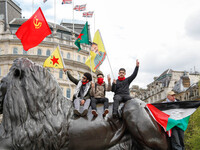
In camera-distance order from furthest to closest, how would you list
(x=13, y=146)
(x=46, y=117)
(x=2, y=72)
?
(x=2, y=72), (x=46, y=117), (x=13, y=146)

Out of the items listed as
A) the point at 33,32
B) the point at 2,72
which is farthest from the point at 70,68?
the point at 33,32

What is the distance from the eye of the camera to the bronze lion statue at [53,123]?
4875 millimetres

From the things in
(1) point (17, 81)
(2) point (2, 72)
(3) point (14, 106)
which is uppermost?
(1) point (17, 81)

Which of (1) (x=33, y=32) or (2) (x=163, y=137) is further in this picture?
(1) (x=33, y=32)

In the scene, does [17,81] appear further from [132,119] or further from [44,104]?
[132,119]

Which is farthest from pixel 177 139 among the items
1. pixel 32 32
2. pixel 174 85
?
pixel 174 85

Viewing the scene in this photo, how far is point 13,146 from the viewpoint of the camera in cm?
473

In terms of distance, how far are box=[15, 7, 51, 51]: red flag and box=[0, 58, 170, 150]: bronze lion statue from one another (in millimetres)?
2027

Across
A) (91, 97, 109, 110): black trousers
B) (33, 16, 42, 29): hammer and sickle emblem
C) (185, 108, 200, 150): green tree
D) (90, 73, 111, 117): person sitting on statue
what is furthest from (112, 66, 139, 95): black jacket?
(185, 108, 200, 150): green tree

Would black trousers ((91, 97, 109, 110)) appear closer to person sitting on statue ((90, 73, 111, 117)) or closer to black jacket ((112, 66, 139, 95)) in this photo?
person sitting on statue ((90, 73, 111, 117))

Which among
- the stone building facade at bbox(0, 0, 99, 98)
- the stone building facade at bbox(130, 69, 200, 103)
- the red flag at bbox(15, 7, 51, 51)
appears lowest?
the stone building facade at bbox(130, 69, 200, 103)

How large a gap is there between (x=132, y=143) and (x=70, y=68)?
53324 mm

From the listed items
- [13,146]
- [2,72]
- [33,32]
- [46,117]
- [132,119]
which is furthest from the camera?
[2,72]

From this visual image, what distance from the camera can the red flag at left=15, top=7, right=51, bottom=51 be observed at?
7.18 m
